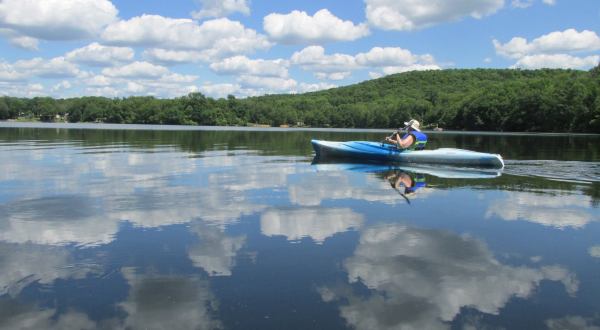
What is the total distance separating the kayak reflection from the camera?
15.5 m

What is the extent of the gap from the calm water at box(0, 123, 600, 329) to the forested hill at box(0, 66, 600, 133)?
101 metres

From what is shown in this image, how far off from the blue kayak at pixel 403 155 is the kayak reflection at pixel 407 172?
0.93ft

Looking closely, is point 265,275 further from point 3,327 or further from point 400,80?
point 400,80

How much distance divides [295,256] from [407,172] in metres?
12.4

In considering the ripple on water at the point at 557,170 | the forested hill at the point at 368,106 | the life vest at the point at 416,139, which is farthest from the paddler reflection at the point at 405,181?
the forested hill at the point at 368,106

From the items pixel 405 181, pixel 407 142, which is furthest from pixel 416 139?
pixel 405 181

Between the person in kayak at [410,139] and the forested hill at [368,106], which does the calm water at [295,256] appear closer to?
the person in kayak at [410,139]

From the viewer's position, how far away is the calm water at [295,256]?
5398mm

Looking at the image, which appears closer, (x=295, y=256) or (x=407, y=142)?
(x=295, y=256)

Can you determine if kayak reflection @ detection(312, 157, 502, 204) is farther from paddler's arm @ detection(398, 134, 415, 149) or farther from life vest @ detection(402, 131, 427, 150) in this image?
life vest @ detection(402, 131, 427, 150)

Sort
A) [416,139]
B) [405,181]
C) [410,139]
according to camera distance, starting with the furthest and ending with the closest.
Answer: [416,139] → [410,139] → [405,181]

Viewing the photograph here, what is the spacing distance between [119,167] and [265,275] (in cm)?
1400

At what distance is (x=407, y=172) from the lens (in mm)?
19109

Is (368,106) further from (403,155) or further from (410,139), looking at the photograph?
(403,155)
